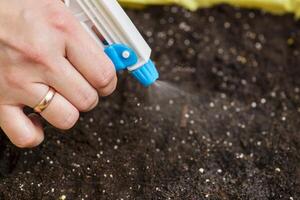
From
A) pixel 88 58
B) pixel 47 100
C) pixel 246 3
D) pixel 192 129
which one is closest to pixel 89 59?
pixel 88 58

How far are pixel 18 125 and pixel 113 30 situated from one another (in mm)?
259

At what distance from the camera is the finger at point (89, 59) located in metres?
0.91

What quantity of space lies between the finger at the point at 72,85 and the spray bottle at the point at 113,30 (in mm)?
79

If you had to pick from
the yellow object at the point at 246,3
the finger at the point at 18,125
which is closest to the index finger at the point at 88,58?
the finger at the point at 18,125

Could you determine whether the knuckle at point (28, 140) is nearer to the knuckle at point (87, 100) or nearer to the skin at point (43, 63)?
the skin at point (43, 63)

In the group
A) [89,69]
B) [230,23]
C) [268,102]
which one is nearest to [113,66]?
[89,69]

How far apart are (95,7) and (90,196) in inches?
17.0

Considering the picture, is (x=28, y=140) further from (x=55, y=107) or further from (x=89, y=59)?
(x=89, y=59)

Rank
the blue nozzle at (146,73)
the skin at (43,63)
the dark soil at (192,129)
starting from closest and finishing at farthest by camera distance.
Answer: the skin at (43,63), the blue nozzle at (146,73), the dark soil at (192,129)

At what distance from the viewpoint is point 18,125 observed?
940mm

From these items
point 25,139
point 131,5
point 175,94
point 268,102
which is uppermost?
point 25,139

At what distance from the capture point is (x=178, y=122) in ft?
Answer: 4.24

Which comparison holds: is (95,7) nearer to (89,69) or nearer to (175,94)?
(89,69)

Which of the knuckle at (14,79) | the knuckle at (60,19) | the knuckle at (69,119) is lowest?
the knuckle at (69,119)
